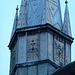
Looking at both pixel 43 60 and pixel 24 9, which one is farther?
pixel 24 9

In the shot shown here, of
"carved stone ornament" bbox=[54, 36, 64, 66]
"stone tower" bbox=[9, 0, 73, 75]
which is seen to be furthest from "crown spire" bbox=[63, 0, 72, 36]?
"carved stone ornament" bbox=[54, 36, 64, 66]

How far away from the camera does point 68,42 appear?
54469mm

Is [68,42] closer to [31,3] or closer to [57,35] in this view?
[57,35]

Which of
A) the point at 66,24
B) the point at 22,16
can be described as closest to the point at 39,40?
the point at 22,16

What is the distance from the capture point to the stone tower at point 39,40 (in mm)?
52031

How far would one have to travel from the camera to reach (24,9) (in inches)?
2191

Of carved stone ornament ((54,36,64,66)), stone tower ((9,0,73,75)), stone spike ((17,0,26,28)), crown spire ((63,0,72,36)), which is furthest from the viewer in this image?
crown spire ((63,0,72,36))

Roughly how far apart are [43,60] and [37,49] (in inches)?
57.3

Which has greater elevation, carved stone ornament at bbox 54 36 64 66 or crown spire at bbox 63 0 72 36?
crown spire at bbox 63 0 72 36

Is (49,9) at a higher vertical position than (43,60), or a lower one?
higher

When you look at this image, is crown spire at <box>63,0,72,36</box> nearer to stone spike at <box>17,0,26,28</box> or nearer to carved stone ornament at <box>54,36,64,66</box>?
carved stone ornament at <box>54,36,64,66</box>

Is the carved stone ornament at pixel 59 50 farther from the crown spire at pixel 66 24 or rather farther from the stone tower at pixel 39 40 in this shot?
A: the crown spire at pixel 66 24

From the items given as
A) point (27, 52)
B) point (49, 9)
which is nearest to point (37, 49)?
Result: point (27, 52)

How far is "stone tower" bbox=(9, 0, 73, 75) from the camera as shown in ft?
171
